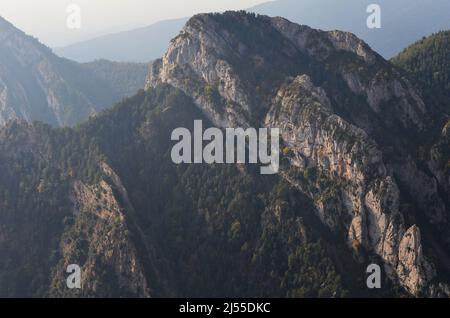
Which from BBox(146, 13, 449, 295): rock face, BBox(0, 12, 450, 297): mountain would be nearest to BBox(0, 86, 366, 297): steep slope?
BBox(0, 12, 450, 297): mountain

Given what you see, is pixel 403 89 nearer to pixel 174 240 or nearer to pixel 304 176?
pixel 304 176

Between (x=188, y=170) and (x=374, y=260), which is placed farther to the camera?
(x=188, y=170)

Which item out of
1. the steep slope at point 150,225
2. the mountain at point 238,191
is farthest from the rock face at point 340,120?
the steep slope at point 150,225

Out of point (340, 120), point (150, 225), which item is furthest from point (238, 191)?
point (340, 120)

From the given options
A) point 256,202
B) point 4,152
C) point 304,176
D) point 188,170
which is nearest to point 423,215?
point 304,176

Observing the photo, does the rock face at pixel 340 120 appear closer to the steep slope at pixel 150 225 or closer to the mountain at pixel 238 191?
the mountain at pixel 238 191

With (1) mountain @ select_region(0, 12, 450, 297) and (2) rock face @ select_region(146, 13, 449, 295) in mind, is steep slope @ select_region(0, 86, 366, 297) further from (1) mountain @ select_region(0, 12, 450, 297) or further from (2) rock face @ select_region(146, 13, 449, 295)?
(2) rock face @ select_region(146, 13, 449, 295)
